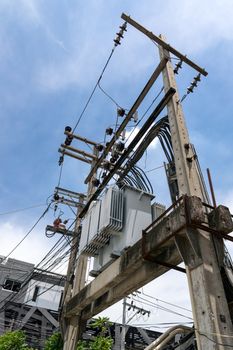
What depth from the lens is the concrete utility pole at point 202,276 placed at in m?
3.80

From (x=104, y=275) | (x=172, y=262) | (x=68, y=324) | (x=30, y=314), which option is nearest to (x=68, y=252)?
(x=68, y=324)

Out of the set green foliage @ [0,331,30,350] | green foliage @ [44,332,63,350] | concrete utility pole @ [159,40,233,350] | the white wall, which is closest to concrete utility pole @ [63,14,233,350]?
concrete utility pole @ [159,40,233,350]

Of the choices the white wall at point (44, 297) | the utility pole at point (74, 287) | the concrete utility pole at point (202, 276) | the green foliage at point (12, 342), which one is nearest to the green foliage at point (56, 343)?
the utility pole at point (74, 287)

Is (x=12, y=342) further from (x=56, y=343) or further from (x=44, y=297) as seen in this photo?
(x=44, y=297)

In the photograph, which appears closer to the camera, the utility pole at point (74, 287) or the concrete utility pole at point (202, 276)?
the concrete utility pole at point (202, 276)

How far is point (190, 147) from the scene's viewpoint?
602 cm

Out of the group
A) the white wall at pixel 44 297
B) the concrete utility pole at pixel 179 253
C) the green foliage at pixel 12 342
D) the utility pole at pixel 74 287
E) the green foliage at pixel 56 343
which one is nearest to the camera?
the concrete utility pole at pixel 179 253

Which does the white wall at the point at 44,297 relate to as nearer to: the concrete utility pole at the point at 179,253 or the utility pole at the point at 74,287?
the utility pole at the point at 74,287

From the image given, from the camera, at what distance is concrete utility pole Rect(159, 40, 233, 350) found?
380 cm

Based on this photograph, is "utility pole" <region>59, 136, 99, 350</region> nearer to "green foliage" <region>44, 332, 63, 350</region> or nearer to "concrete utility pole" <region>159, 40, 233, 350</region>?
"green foliage" <region>44, 332, 63, 350</region>

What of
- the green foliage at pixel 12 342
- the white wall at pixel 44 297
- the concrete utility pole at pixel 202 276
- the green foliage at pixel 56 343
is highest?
the white wall at pixel 44 297

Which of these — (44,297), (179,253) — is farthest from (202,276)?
(44,297)

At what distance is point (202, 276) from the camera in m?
4.17

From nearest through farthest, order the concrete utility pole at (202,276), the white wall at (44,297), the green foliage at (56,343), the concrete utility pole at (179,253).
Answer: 1. the concrete utility pole at (202,276)
2. the concrete utility pole at (179,253)
3. the green foliage at (56,343)
4. the white wall at (44,297)
